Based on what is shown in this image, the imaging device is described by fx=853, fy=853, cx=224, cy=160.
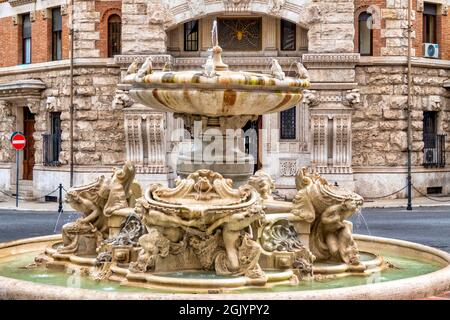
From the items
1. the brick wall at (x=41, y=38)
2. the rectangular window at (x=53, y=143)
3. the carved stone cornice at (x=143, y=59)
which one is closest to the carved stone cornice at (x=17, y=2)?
the brick wall at (x=41, y=38)

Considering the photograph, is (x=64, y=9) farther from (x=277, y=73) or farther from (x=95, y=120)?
(x=277, y=73)

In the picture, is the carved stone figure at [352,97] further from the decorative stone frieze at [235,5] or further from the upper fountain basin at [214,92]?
the upper fountain basin at [214,92]

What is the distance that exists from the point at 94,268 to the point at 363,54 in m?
18.2

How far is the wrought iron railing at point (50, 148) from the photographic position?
1172 inches

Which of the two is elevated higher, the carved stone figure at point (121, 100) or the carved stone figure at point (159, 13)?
the carved stone figure at point (159, 13)

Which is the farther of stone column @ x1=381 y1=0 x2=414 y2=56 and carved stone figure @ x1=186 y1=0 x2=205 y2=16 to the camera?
stone column @ x1=381 y1=0 x2=414 y2=56

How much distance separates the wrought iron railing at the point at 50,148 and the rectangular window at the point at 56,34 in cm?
283

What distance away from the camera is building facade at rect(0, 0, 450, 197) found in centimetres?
2652

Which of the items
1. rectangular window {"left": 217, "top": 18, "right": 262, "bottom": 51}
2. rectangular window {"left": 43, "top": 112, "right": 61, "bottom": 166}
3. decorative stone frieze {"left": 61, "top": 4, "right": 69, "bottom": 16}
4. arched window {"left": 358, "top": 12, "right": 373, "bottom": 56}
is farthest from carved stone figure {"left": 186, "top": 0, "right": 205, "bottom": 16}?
rectangular window {"left": 43, "top": 112, "right": 61, "bottom": 166}

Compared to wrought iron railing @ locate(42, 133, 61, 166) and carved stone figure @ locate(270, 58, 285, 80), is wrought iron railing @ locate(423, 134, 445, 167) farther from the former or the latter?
carved stone figure @ locate(270, 58, 285, 80)

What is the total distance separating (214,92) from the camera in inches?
442

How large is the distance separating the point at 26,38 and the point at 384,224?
17.2 m

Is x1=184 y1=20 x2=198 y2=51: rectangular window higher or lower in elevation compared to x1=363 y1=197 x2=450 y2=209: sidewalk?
higher

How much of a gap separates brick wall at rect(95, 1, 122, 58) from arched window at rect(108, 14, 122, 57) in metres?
0.19
